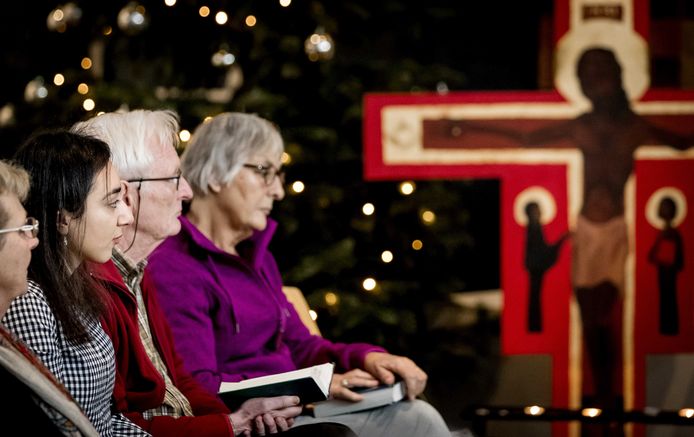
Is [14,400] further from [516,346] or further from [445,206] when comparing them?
[445,206]

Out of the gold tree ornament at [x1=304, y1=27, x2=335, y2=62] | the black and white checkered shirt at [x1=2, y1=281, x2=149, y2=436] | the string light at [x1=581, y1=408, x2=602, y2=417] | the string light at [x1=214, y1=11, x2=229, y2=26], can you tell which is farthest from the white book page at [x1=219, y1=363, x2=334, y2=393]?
the string light at [x1=214, y1=11, x2=229, y2=26]

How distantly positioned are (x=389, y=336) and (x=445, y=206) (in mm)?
560

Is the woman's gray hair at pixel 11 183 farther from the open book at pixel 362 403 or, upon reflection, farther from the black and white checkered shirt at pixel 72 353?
the open book at pixel 362 403

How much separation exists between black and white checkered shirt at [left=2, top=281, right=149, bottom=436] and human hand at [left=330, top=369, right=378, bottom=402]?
2.42 ft

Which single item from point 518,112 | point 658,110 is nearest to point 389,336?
point 518,112

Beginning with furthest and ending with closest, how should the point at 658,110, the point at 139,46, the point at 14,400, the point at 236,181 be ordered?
the point at 139,46 → the point at 658,110 → the point at 236,181 → the point at 14,400

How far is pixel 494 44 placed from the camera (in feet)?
16.2

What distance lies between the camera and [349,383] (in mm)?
2672

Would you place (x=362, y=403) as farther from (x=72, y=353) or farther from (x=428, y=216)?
(x=428, y=216)

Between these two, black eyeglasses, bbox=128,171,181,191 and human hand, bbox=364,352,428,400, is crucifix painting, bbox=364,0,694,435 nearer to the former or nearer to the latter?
human hand, bbox=364,352,428,400

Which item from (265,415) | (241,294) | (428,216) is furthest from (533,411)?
(428,216)

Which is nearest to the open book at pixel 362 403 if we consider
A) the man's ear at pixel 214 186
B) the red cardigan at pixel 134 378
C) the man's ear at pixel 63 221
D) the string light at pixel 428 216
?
the red cardigan at pixel 134 378

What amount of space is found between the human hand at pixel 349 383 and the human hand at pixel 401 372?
31 mm

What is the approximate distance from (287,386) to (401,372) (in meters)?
0.52
